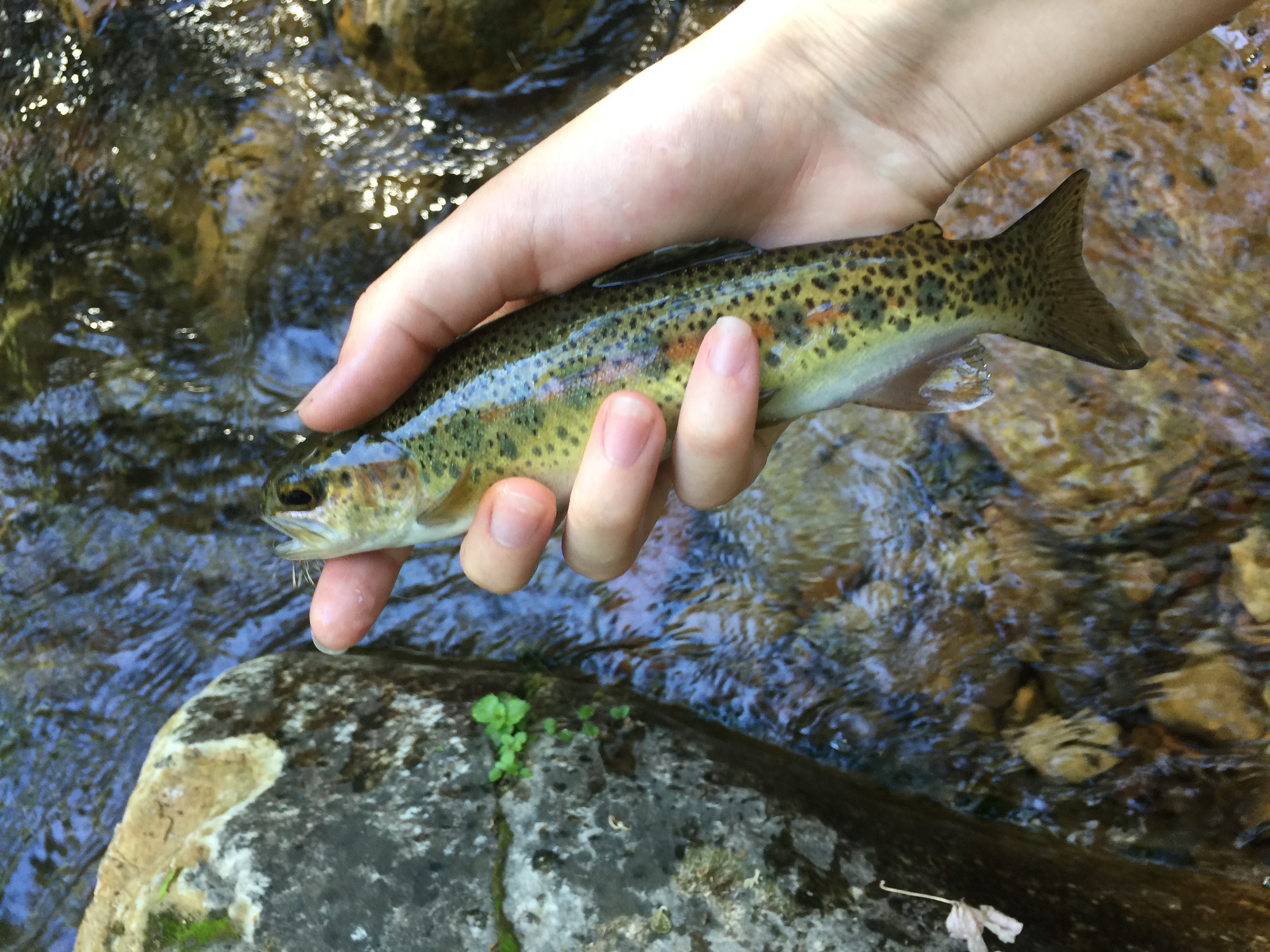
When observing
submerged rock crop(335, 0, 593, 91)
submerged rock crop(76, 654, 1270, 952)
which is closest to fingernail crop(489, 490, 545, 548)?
submerged rock crop(76, 654, 1270, 952)

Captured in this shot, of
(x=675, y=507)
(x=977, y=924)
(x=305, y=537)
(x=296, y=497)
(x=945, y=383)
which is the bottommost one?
(x=977, y=924)

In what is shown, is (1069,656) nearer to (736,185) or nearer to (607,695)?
(607,695)

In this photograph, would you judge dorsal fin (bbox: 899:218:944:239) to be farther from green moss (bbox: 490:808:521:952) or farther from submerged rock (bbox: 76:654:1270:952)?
green moss (bbox: 490:808:521:952)

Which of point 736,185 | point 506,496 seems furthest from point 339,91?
point 506,496

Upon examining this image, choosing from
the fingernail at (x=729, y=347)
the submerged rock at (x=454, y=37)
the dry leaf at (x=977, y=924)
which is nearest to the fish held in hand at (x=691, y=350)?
the fingernail at (x=729, y=347)

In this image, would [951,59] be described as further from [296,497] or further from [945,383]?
[296,497]

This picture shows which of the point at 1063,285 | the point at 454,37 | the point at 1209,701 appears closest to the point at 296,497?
the point at 1063,285

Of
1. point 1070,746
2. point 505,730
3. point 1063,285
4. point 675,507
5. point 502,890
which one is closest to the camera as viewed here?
point 502,890

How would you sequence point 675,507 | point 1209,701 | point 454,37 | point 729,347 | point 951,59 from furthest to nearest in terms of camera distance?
point 454,37, point 675,507, point 1209,701, point 951,59, point 729,347
